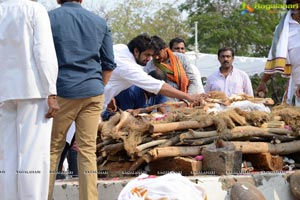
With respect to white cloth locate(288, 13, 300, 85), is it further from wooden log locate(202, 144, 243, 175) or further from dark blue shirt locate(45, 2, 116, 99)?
dark blue shirt locate(45, 2, 116, 99)

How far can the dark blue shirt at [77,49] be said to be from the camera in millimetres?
5680

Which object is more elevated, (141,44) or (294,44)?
(141,44)

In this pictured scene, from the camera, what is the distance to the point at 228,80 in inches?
400

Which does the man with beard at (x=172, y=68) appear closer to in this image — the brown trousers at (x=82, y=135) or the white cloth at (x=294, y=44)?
the white cloth at (x=294, y=44)

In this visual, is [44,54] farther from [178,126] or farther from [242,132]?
[242,132]

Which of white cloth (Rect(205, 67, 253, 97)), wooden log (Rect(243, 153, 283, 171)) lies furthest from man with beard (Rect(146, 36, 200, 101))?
wooden log (Rect(243, 153, 283, 171))

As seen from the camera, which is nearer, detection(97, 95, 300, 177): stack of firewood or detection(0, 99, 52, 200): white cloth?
detection(0, 99, 52, 200): white cloth

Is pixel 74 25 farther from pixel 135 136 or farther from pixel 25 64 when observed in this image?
pixel 135 136

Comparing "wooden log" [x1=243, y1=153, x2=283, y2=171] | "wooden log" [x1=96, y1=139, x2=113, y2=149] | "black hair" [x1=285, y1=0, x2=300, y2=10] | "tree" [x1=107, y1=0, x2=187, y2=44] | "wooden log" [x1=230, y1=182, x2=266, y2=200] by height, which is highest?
"black hair" [x1=285, y1=0, x2=300, y2=10]

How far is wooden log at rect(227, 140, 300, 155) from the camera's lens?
254 inches

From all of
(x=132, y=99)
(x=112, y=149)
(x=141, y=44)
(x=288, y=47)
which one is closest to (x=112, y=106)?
(x=132, y=99)

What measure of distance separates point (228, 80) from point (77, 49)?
4.75 meters

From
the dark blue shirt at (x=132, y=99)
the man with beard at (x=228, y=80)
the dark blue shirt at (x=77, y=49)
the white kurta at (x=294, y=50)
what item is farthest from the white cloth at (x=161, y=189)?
the man with beard at (x=228, y=80)

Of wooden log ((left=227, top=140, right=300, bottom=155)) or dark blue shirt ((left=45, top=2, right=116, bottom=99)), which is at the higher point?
dark blue shirt ((left=45, top=2, right=116, bottom=99))
